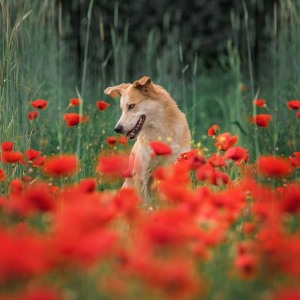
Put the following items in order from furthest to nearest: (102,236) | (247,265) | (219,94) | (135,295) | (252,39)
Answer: (219,94) → (252,39) → (247,265) → (135,295) → (102,236)

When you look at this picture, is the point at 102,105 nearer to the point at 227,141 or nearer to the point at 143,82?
the point at 143,82

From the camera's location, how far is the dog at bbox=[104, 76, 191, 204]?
476 cm

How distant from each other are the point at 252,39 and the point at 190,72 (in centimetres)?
141

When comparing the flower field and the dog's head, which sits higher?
the dog's head

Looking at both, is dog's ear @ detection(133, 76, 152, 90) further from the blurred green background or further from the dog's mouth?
the blurred green background

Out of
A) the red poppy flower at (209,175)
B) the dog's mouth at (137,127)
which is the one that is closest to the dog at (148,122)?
the dog's mouth at (137,127)

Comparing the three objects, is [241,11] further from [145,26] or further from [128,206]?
[128,206]

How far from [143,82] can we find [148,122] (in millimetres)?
297

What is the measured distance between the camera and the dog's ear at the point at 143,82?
16.3 feet

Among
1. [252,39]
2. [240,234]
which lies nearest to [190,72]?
[252,39]

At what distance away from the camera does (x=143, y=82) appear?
4.96 m

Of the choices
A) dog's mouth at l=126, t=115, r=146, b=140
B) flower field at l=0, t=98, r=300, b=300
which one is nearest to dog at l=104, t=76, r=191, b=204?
dog's mouth at l=126, t=115, r=146, b=140

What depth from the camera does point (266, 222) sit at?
2328 millimetres

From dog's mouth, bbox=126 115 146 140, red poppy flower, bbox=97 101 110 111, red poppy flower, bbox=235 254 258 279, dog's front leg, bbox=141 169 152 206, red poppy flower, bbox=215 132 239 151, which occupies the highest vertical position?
red poppy flower, bbox=97 101 110 111
